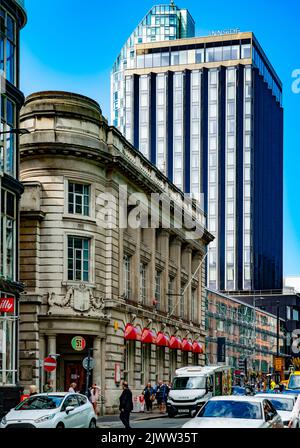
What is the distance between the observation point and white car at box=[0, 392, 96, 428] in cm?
A: 2688

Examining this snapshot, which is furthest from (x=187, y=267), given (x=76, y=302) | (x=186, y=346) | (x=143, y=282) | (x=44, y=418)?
(x=44, y=418)

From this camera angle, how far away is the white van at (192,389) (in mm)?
51250

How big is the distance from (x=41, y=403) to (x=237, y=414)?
31.8 ft

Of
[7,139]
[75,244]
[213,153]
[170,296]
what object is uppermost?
[213,153]

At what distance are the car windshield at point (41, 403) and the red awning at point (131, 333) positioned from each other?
2790 centimetres

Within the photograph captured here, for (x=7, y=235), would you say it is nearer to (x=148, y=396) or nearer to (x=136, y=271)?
(x=148, y=396)

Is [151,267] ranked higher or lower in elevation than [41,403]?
higher

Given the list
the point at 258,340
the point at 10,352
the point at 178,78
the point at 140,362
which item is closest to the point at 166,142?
the point at 178,78

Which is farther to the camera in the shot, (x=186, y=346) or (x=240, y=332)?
(x=240, y=332)

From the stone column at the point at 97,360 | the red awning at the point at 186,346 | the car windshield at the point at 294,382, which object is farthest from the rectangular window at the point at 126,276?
the red awning at the point at 186,346

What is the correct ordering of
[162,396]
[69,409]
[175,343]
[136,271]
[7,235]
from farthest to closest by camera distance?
1. [175,343]
2. [136,271]
3. [162,396]
4. [7,235]
5. [69,409]

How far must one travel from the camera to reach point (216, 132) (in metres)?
178

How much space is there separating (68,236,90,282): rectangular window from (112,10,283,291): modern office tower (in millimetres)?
120752

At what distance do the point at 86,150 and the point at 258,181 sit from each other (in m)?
129
